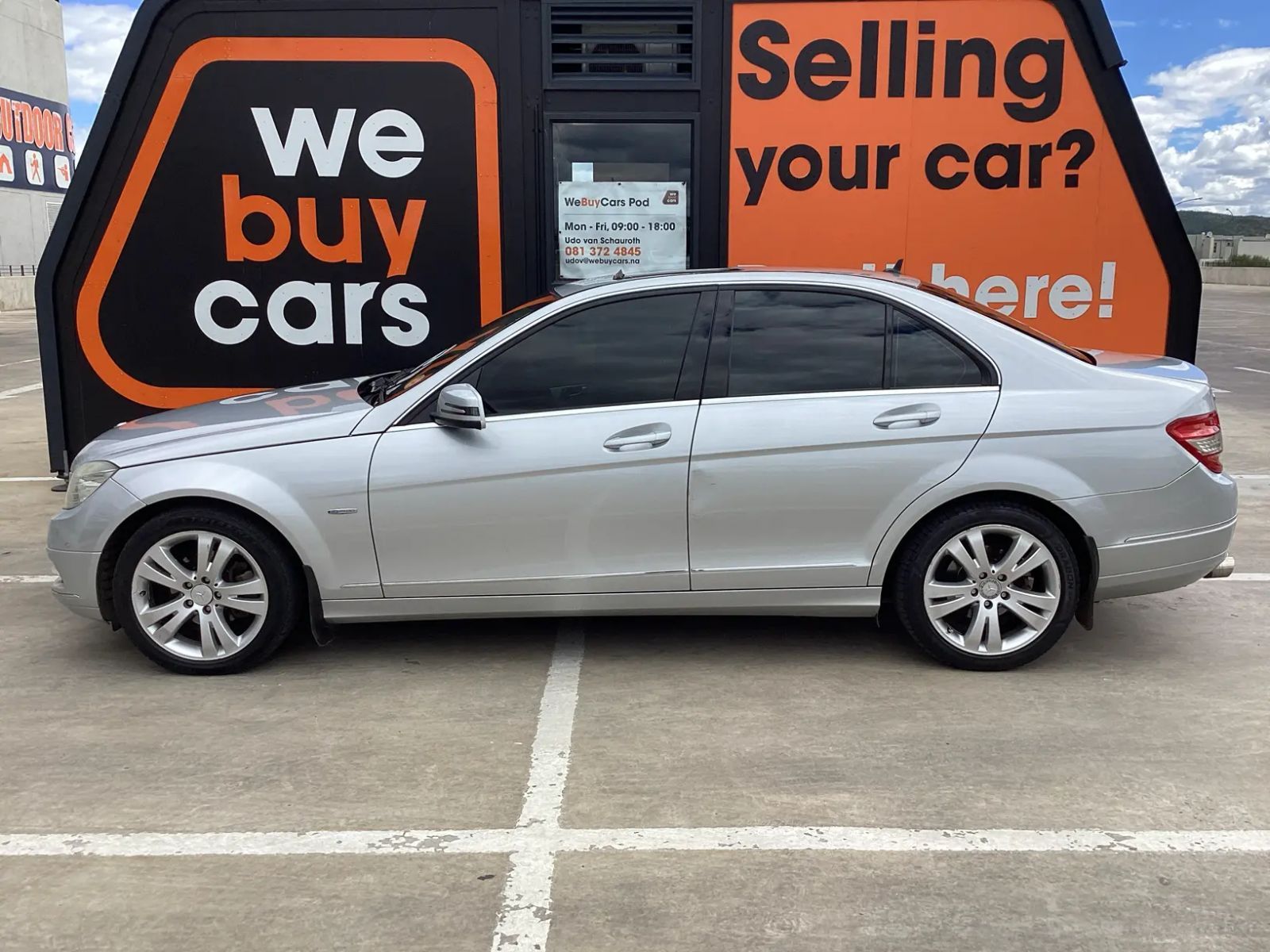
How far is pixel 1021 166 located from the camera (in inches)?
253

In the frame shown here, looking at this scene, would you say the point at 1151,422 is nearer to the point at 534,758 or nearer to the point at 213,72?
the point at 534,758

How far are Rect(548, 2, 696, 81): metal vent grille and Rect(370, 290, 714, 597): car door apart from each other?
2.67 m

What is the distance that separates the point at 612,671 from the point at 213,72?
440cm

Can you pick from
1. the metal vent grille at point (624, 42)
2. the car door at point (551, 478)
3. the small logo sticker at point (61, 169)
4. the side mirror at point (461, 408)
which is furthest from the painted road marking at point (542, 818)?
the small logo sticker at point (61, 169)

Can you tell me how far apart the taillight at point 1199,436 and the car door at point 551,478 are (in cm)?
192

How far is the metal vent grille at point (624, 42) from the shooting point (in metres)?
6.29

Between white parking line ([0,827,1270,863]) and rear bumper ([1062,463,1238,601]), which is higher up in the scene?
rear bumper ([1062,463,1238,601])

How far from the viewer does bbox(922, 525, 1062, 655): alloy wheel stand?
14.1 feet

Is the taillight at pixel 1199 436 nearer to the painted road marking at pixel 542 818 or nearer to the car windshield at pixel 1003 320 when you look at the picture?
the car windshield at pixel 1003 320

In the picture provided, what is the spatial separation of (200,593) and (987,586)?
10.4 ft

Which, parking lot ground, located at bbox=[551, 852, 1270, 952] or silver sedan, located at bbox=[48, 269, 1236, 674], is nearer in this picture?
parking lot ground, located at bbox=[551, 852, 1270, 952]

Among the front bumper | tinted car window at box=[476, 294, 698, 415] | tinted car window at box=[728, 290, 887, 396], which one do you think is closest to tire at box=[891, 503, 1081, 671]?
tinted car window at box=[728, 290, 887, 396]

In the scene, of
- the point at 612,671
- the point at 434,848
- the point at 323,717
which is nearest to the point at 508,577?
the point at 612,671

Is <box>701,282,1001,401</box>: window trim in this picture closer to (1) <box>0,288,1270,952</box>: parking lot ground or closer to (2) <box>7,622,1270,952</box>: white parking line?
(1) <box>0,288,1270,952</box>: parking lot ground
